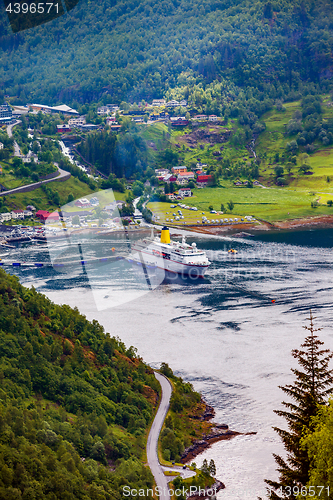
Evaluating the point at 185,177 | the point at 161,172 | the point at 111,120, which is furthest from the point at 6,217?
the point at 111,120

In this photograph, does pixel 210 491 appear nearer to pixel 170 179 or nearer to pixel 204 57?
pixel 170 179

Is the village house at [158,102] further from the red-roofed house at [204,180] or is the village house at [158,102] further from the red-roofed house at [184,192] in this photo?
the red-roofed house at [184,192]

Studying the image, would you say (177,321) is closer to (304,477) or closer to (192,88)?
(304,477)

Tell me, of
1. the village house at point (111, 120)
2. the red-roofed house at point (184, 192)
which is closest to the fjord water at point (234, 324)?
the red-roofed house at point (184, 192)

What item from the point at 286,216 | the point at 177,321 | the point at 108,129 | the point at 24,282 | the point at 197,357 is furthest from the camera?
the point at 108,129

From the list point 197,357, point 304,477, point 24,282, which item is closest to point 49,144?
point 24,282

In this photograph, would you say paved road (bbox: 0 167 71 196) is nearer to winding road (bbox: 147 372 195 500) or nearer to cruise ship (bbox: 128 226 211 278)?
cruise ship (bbox: 128 226 211 278)

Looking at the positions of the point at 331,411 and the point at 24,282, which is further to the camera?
the point at 24,282
